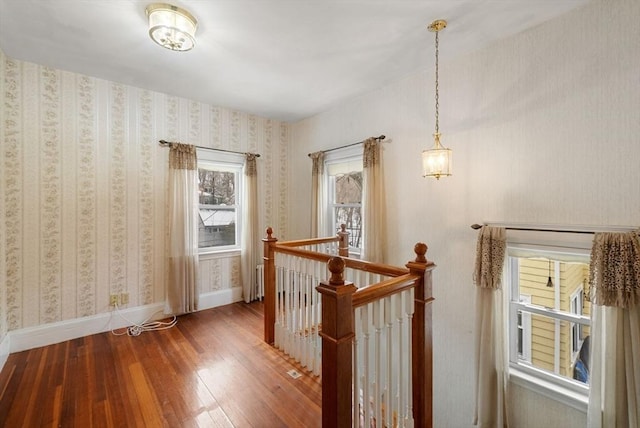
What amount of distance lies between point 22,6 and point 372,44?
8.55ft

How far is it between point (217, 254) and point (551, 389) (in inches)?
149

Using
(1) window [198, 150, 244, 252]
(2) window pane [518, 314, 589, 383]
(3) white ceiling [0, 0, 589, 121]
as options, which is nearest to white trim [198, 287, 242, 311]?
(1) window [198, 150, 244, 252]

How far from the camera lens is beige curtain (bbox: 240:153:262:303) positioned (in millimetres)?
3971

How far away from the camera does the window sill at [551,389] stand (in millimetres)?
1852

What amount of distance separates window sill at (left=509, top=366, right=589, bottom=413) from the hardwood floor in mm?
1583

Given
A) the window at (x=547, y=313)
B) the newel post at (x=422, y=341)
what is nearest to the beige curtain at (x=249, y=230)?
the newel post at (x=422, y=341)

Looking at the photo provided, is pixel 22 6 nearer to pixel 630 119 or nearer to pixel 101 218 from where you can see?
pixel 101 218

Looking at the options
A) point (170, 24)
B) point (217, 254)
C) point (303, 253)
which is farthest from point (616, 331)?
point (217, 254)

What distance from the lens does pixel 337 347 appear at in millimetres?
1207

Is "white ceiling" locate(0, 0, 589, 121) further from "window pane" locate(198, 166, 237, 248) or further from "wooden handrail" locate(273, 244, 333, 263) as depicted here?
"wooden handrail" locate(273, 244, 333, 263)

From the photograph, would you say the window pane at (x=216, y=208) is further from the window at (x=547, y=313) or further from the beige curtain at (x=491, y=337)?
the window at (x=547, y=313)

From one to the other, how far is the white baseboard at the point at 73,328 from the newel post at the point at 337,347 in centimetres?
296

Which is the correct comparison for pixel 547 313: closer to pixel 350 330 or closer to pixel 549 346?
pixel 549 346

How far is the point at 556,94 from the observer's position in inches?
77.5
